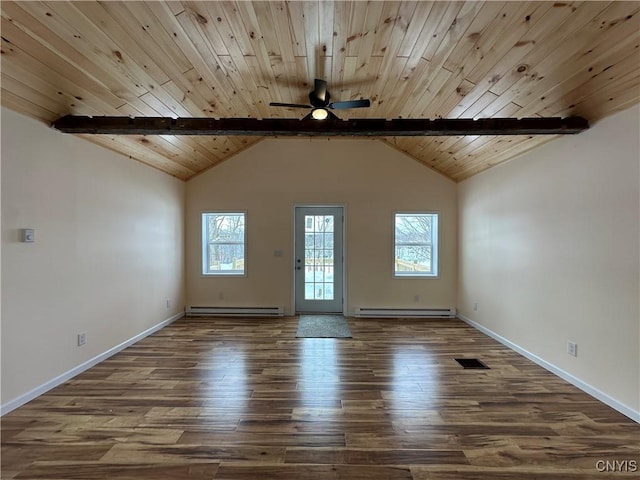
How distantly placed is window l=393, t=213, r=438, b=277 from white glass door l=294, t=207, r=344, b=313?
112 centimetres

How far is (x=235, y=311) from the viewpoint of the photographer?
5340 millimetres

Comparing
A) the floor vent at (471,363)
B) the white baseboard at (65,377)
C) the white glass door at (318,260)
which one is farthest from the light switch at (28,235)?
the floor vent at (471,363)

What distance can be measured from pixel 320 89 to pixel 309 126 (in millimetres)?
367

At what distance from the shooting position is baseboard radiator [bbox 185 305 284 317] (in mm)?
5305

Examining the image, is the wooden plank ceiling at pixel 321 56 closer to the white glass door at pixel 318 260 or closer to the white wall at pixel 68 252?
the white wall at pixel 68 252

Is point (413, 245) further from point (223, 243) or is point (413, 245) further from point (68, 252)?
point (68, 252)

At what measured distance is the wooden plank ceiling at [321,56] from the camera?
1858mm

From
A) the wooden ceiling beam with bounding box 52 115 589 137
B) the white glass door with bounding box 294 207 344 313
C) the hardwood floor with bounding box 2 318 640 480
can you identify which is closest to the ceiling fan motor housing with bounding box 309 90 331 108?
the wooden ceiling beam with bounding box 52 115 589 137

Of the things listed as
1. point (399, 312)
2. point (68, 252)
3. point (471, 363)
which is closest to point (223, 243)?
point (68, 252)

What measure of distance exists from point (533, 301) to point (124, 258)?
515 centimetres

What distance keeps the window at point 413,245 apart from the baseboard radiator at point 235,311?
2431mm

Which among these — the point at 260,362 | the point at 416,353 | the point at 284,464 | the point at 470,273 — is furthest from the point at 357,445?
the point at 470,273

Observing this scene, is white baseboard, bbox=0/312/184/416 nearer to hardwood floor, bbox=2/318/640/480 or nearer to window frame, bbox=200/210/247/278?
hardwood floor, bbox=2/318/640/480

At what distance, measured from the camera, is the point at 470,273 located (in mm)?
4875
